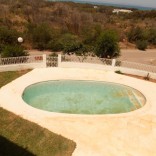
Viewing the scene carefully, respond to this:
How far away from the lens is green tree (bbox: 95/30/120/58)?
21.4m

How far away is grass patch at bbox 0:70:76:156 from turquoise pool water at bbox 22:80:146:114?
2763 millimetres

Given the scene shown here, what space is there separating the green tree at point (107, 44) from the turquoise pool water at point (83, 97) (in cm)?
601

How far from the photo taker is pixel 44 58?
18.7 metres

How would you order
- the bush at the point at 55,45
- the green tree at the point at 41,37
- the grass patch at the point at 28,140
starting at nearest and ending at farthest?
the grass patch at the point at 28,140 < the bush at the point at 55,45 < the green tree at the point at 41,37

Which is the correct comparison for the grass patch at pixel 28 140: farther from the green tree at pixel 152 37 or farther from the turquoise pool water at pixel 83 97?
the green tree at pixel 152 37

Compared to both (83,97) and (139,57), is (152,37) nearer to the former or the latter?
(139,57)

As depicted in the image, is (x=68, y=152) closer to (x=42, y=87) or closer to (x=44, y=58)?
(x=42, y=87)

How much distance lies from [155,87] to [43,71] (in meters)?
8.96

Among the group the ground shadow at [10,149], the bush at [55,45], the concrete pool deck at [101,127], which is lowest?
the bush at [55,45]

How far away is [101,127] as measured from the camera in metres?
10.4

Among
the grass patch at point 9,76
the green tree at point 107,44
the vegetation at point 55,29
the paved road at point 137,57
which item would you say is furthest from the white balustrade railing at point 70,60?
the paved road at point 137,57

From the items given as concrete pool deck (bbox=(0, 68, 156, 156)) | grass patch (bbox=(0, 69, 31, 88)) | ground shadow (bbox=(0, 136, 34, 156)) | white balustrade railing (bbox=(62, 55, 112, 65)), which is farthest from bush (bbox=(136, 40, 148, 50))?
ground shadow (bbox=(0, 136, 34, 156))

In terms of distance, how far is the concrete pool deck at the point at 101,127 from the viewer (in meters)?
8.95

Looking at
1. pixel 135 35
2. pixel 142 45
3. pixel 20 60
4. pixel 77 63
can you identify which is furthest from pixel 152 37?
pixel 20 60
